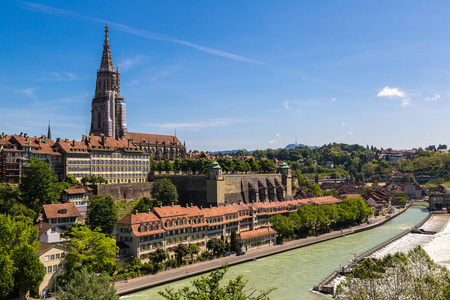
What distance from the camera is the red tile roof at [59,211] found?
54822 millimetres

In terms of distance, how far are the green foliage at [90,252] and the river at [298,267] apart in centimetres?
493

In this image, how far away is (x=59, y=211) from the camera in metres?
55.8

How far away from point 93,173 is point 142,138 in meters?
37.2

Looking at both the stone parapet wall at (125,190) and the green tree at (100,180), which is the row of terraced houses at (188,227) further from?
the green tree at (100,180)

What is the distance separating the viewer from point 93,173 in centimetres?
8056

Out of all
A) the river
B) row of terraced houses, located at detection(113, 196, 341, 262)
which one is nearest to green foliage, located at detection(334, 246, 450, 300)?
the river

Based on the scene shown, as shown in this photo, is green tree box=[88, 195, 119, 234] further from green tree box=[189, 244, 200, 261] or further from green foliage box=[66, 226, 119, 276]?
green tree box=[189, 244, 200, 261]

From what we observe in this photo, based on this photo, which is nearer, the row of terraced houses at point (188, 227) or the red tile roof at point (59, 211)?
the red tile roof at point (59, 211)

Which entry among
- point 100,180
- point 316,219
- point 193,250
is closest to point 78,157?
point 100,180

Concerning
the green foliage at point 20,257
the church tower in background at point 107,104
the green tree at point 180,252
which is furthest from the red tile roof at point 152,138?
the green foliage at point 20,257

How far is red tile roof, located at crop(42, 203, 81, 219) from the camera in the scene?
54.8 meters

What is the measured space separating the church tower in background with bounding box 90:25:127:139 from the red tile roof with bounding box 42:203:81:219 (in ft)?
167

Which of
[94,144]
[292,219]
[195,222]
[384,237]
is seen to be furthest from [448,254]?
[94,144]

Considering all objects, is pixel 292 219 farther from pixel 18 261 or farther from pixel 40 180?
pixel 18 261
